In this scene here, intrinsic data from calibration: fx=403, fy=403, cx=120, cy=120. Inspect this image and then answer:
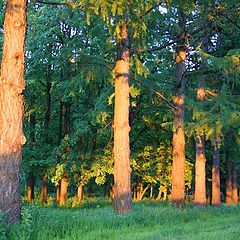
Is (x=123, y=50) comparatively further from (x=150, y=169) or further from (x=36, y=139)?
(x=150, y=169)

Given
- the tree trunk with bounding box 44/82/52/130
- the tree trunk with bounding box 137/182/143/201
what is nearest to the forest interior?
the tree trunk with bounding box 44/82/52/130

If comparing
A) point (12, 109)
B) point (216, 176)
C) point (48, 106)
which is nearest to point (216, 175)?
point (216, 176)

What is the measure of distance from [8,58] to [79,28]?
16.0 m

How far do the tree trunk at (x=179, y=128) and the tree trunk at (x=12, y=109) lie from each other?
8.31 m

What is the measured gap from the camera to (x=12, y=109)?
8.39 metres

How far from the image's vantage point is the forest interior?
845 centimetres

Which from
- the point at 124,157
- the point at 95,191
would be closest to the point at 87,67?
the point at 124,157

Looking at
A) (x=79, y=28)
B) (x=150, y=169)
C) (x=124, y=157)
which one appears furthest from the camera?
(x=150, y=169)

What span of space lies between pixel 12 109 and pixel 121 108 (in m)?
4.95

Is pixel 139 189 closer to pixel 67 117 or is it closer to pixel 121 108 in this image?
pixel 67 117

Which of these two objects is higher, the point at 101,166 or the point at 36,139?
the point at 36,139

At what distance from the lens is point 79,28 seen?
2395 centimetres

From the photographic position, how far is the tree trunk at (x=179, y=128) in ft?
52.6

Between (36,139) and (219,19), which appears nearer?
(219,19)
